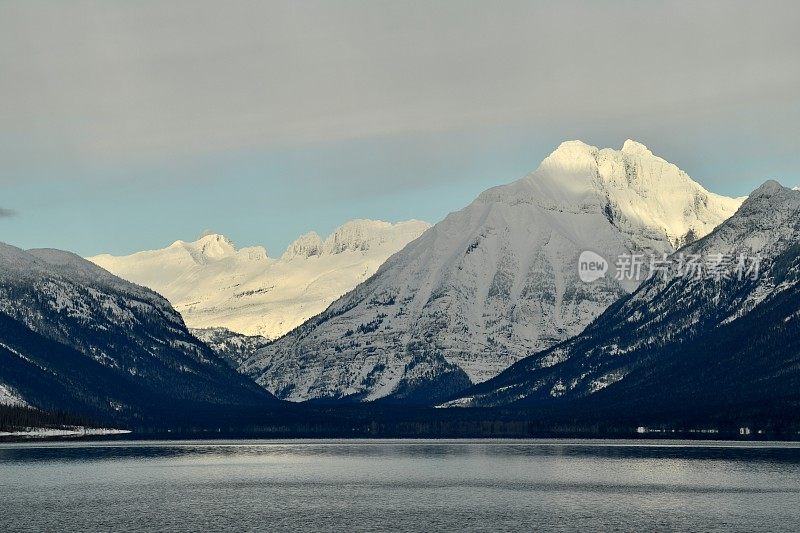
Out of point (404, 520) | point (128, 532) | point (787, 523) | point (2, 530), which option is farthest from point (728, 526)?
point (2, 530)

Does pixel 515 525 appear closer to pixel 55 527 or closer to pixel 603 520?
pixel 603 520

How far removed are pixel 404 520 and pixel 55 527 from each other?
4515 centimetres

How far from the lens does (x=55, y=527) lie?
186500 mm

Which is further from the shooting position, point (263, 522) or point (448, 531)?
point (263, 522)

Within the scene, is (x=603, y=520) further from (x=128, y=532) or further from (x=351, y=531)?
(x=128, y=532)

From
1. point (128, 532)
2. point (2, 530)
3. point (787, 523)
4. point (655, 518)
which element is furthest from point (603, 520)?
point (2, 530)

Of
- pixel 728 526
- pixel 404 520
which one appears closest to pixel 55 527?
pixel 404 520

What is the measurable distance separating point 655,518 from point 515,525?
22.0 m

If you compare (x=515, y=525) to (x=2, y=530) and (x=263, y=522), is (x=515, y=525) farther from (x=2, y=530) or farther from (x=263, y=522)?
(x=2, y=530)

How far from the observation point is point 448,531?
184 meters

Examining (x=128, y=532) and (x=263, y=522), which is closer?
(x=128, y=532)

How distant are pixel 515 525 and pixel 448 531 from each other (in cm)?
1059

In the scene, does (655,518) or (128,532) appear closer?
(128,532)

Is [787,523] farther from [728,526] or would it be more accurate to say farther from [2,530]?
[2,530]
